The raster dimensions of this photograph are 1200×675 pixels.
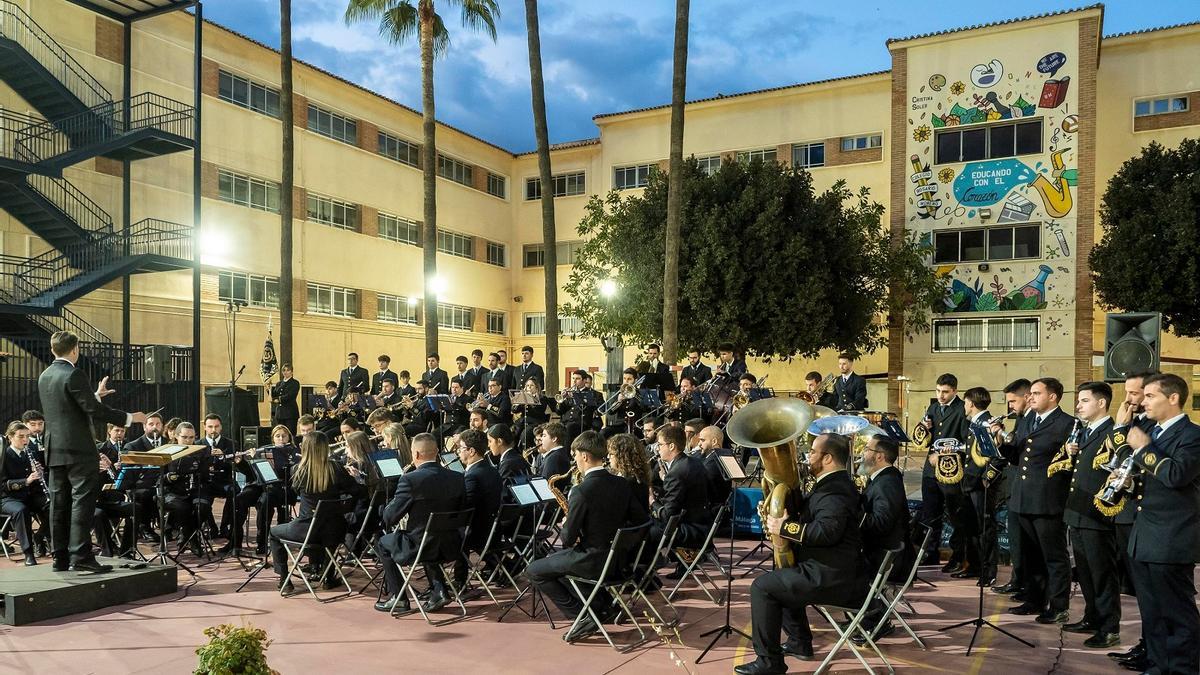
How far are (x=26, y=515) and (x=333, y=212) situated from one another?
21253 mm

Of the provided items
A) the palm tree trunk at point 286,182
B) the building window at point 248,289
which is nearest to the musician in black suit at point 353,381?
the palm tree trunk at point 286,182

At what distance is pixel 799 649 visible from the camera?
275 inches

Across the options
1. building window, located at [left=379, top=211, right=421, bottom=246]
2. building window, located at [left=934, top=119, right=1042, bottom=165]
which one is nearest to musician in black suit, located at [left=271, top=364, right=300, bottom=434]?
building window, located at [left=379, top=211, right=421, bottom=246]

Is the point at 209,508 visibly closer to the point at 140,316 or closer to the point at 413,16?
the point at 140,316

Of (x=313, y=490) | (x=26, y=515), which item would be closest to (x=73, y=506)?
(x=313, y=490)

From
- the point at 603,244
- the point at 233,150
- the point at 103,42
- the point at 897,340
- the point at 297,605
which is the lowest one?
the point at 297,605

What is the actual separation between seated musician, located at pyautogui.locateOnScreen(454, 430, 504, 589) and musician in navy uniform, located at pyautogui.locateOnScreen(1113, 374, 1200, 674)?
546cm

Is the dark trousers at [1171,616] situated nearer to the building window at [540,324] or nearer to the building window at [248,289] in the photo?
the building window at [248,289]

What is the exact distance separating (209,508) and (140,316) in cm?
1518

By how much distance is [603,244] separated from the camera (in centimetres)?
3075

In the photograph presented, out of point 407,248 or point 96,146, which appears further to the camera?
A: point 407,248

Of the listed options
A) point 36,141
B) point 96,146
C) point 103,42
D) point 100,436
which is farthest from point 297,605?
point 103,42

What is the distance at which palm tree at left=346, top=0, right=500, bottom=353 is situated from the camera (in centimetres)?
2486

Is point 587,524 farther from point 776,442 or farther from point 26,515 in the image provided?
point 26,515
